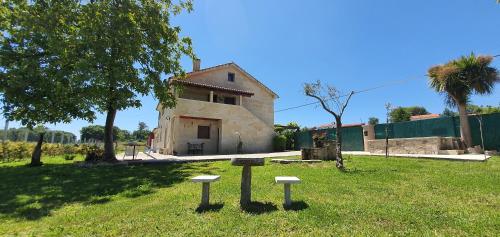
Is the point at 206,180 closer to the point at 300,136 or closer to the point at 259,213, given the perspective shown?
the point at 259,213

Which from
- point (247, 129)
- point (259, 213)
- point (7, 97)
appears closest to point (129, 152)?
point (7, 97)

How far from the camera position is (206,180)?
4.69 meters

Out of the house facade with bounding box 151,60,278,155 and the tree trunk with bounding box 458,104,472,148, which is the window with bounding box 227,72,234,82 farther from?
the tree trunk with bounding box 458,104,472,148

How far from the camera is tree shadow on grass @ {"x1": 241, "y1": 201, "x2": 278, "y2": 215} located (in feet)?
14.7

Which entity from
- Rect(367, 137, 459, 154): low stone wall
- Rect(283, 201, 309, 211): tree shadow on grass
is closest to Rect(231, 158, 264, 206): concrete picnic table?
Rect(283, 201, 309, 211): tree shadow on grass

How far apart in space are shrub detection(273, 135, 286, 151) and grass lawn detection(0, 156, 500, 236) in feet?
54.7

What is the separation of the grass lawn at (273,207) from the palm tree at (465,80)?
9.00 metres

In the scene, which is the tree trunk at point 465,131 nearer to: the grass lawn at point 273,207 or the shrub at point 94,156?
the grass lawn at point 273,207

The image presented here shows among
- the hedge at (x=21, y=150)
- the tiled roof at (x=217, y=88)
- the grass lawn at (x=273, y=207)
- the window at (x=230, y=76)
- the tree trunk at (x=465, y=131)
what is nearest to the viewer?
the grass lawn at (x=273, y=207)

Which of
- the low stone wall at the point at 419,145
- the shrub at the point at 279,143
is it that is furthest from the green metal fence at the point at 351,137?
the shrub at the point at 279,143

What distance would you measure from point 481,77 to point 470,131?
3.01 metres

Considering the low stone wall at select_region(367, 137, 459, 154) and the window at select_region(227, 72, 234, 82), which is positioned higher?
the window at select_region(227, 72, 234, 82)

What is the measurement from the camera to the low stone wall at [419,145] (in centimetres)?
1362

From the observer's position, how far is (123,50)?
41.7ft
